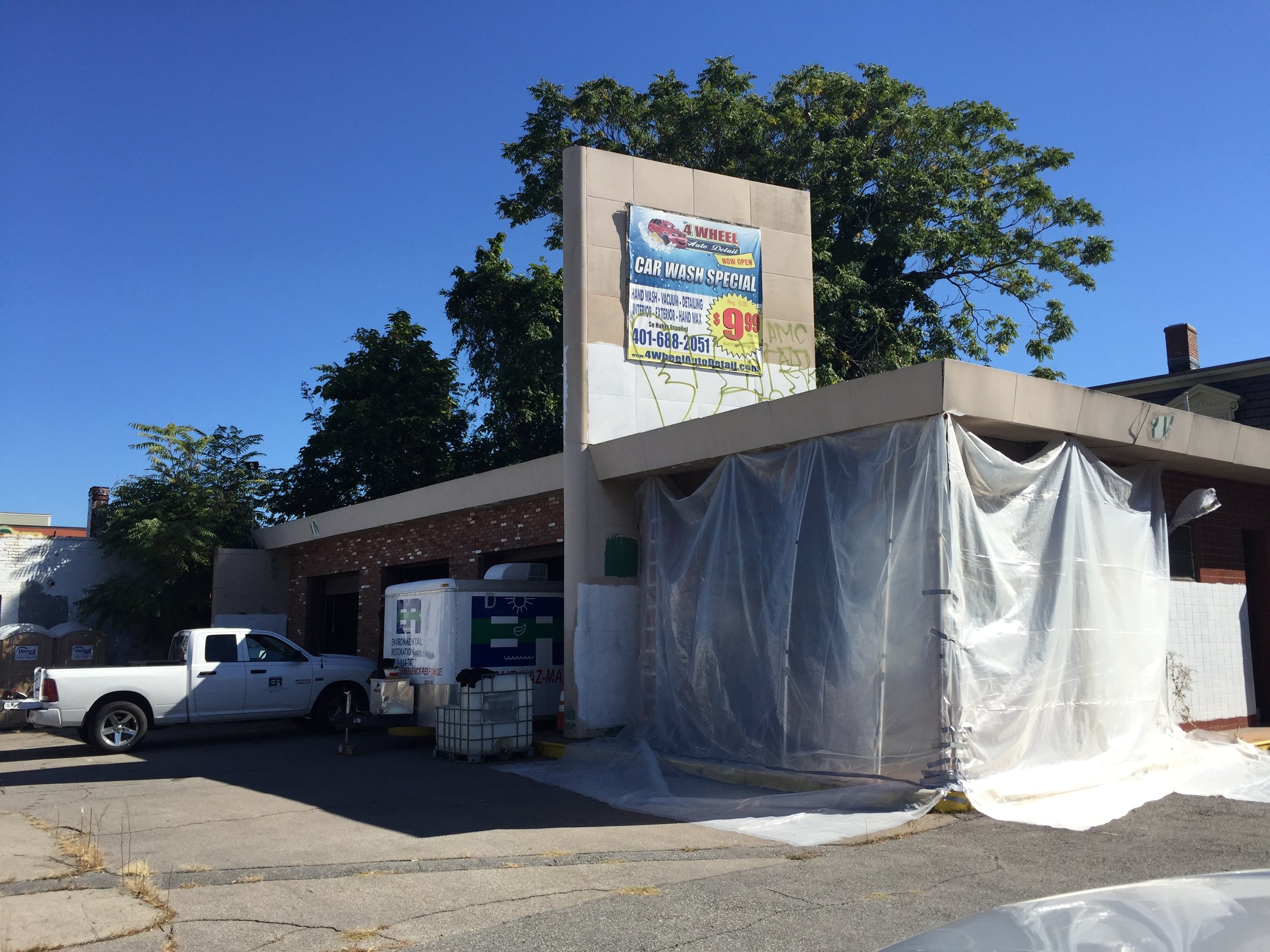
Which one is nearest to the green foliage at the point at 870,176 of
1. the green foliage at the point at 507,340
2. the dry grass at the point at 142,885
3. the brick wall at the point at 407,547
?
the green foliage at the point at 507,340

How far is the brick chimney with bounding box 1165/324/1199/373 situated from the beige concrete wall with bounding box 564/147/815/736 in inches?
603

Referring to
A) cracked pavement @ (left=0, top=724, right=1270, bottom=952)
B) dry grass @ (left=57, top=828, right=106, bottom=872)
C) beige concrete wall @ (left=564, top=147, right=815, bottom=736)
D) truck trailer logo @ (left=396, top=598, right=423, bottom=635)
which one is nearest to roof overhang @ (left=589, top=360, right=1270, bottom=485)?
beige concrete wall @ (left=564, top=147, right=815, bottom=736)

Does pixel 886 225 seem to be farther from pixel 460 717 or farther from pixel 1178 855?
pixel 1178 855

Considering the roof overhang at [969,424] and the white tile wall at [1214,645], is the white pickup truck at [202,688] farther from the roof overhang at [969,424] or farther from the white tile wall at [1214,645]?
the white tile wall at [1214,645]

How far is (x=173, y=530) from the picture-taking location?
22.8 metres

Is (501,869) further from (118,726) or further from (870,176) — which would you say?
(870,176)

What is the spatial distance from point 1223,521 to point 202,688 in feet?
48.5

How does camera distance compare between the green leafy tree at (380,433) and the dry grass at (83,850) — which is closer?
the dry grass at (83,850)

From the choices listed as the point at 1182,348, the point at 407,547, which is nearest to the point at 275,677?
the point at 407,547

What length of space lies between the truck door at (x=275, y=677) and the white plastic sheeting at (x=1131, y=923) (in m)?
14.8

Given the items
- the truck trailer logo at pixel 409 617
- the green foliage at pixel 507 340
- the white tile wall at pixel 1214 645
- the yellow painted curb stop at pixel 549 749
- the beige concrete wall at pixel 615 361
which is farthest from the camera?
the green foliage at pixel 507 340

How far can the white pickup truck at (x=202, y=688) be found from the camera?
559 inches

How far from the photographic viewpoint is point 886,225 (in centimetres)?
2667

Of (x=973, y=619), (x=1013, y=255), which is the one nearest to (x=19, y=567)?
(x=973, y=619)
